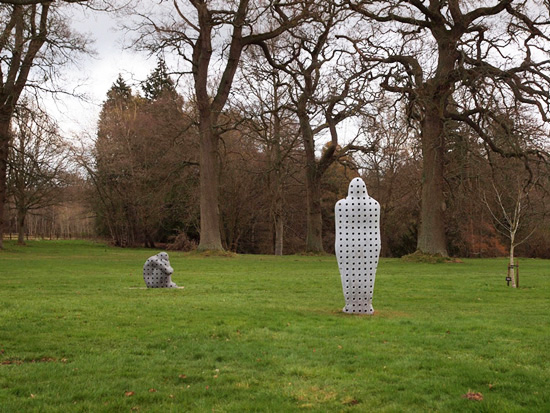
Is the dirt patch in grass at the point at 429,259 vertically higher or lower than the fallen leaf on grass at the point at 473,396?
higher

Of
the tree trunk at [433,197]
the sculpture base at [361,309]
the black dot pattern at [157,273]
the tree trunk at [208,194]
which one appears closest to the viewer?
the sculpture base at [361,309]

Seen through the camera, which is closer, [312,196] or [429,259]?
[429,259]

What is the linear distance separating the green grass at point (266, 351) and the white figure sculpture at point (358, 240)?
0.67 metres

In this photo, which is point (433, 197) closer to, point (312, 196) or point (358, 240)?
point (312, 196)

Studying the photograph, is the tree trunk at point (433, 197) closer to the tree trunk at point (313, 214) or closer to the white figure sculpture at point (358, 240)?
the tree trunk at point (313, 214)

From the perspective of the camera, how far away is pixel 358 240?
35.4ft

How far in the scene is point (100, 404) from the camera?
5496mm

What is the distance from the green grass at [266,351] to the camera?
5.70 m

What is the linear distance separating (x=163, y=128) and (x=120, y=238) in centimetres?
1046

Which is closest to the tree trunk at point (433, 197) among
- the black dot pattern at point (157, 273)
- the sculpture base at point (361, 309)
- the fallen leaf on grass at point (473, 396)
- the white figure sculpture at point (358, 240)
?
the black dot pattern at point (157, 273)

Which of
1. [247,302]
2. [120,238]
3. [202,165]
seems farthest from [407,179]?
[247,302]

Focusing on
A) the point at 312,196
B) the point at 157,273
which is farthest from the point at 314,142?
the point at 157,273

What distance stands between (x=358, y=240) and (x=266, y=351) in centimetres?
370

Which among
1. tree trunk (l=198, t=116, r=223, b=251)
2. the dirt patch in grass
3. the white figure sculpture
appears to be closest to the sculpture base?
the white figure sculpture
